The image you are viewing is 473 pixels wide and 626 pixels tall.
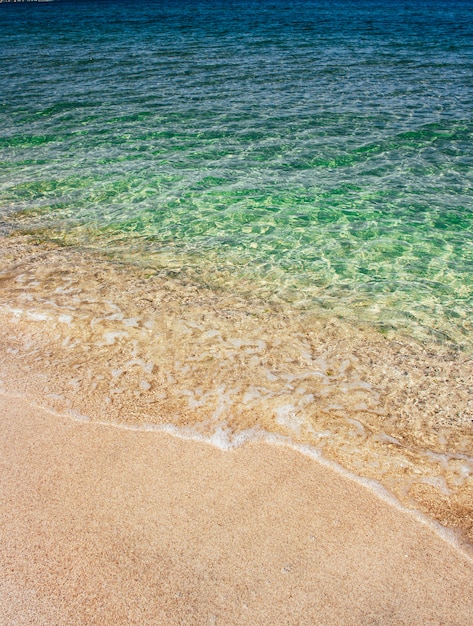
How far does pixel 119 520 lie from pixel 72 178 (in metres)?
7.63

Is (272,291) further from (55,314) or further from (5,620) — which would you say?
(5,620)

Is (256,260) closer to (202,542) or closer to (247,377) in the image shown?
(247,377)

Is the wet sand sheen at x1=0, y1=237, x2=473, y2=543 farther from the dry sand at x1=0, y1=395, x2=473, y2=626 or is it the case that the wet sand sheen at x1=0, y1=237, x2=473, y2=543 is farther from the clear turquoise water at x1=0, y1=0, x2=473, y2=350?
the clear turquoise water at x1=0, y1=0, x2=473, y2=350

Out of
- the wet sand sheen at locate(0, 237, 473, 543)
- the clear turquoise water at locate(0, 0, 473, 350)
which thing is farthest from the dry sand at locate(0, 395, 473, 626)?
the clear turquoise water at locate(0, 0, 473, 350)

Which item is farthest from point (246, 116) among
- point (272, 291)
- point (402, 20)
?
point (402, 20)

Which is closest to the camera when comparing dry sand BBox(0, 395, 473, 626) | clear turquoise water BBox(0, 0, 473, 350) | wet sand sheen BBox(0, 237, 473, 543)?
dry sand BBox(0, 395, 473, 626)

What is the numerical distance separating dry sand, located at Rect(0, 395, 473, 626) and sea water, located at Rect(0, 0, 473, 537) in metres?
0.32

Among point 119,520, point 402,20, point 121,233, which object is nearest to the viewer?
point 119,520

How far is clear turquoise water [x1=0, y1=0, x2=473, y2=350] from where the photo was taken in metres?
7.15

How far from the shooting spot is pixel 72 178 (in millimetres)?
10109

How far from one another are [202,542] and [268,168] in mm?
7881

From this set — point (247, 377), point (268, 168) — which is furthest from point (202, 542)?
point (268, 168)

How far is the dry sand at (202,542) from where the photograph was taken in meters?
3.31

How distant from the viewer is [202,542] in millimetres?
3701
